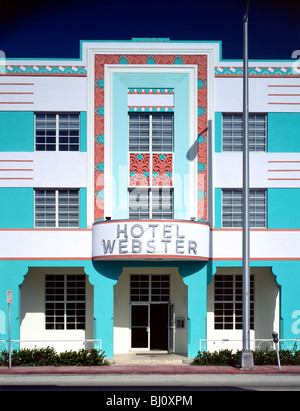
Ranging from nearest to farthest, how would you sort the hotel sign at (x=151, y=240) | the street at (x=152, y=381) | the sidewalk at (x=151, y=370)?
the street at (x=152, y=381)
the sidewalk at (x=151, y=370)
the hotel sign at (x=151, y=240)

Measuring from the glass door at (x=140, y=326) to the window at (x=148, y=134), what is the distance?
671cm

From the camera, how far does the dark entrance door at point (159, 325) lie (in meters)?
22.3

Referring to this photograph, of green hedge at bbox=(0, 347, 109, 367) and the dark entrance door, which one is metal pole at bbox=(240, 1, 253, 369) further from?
the dark entrance door

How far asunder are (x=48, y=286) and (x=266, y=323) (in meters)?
9.27

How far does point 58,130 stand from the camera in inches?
833

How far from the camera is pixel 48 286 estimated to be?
2216cm

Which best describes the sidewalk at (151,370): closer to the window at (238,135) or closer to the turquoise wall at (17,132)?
the turquoise wall at (17,132)

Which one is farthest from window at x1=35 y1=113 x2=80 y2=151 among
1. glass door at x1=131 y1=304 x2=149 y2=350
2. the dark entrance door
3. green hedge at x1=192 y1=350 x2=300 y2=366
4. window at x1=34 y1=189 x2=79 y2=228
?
green hedge at x1=192 y1=350 x2=300 y2=366

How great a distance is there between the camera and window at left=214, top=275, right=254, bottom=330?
72.5ft

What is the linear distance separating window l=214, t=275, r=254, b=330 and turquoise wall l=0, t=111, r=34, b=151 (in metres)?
9.64

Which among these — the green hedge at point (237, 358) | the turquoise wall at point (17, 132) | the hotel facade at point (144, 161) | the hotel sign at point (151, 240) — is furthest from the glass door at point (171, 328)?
the turquoise wall at point (17, 132)

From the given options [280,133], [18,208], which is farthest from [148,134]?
[18,208]

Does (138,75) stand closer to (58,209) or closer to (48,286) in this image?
(58,209)
